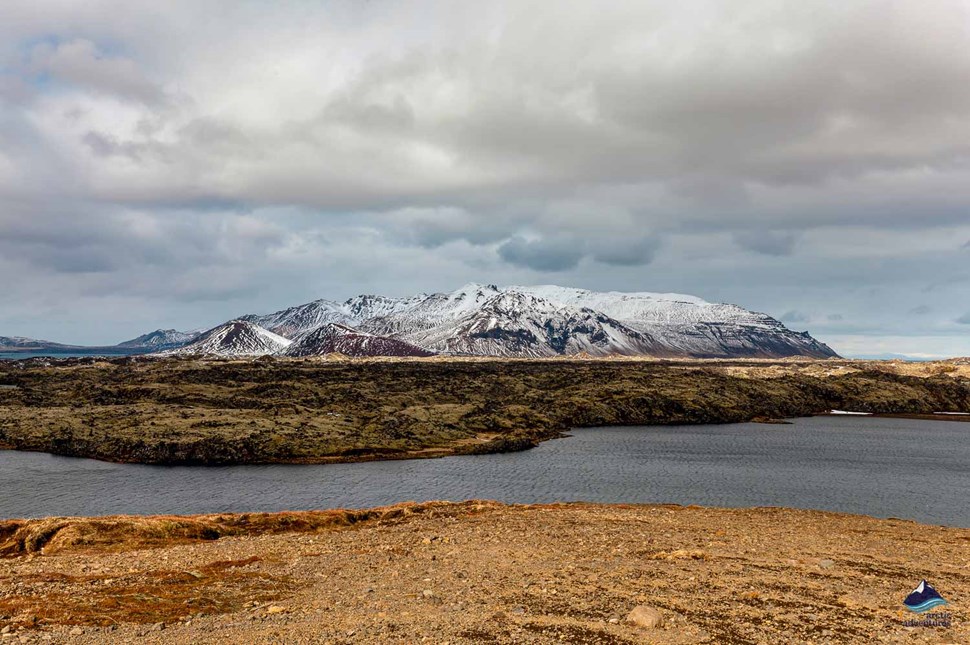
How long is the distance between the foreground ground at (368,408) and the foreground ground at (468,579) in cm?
4335

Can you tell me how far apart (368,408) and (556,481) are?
4931cm

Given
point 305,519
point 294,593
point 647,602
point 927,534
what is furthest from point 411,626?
point 927,534

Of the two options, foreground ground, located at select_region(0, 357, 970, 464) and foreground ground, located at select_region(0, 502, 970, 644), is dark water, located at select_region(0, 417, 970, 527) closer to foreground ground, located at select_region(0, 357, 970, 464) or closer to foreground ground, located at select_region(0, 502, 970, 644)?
foreground ground, located at select_region(0, 357, 970, 464)

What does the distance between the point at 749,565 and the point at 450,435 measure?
64.9 meters

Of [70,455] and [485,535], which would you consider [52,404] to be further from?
[485,535]

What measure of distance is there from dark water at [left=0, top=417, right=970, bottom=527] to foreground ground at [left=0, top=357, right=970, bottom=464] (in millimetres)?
5793

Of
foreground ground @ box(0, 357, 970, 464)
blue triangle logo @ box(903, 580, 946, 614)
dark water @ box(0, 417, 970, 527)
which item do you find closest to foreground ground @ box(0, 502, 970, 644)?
blue triangle logo @ box(903, 580, 946, 614)

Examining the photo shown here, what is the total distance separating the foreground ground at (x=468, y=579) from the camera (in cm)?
1586

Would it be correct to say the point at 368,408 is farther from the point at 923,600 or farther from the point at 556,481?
the point at 923,600

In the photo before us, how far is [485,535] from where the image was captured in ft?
94.2

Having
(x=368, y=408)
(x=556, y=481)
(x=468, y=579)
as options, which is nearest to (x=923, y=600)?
(x=468, y=579)

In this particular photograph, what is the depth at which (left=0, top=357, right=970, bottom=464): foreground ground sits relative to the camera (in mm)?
75250

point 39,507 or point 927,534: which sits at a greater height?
point 927,534

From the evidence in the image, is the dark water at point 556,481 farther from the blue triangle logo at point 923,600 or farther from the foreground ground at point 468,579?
the blue triangle logo at point 923,600
